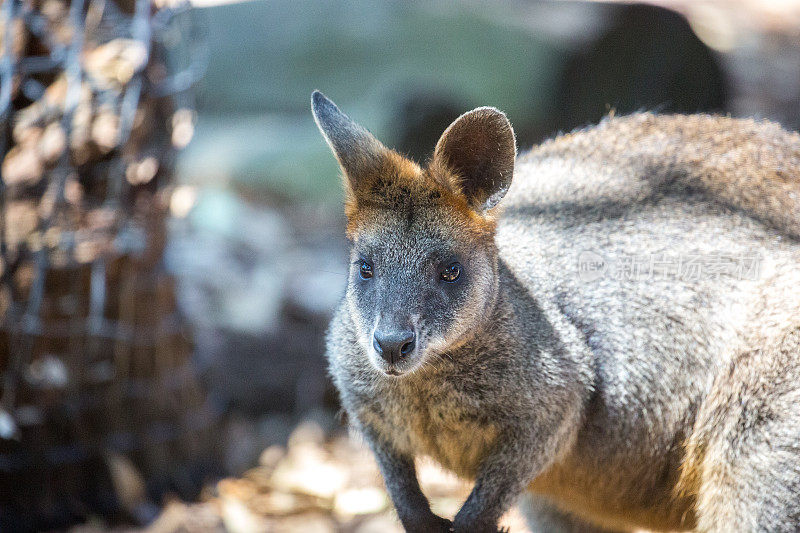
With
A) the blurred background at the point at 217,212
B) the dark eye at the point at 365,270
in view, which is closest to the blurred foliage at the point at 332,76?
the blurred background at the point at 217,212

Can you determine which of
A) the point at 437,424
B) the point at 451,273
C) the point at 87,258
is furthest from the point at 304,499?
the point at 451,273

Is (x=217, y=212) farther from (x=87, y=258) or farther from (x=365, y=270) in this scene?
(x=365, y=270)

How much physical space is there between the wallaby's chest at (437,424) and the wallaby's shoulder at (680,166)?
46.7 inches

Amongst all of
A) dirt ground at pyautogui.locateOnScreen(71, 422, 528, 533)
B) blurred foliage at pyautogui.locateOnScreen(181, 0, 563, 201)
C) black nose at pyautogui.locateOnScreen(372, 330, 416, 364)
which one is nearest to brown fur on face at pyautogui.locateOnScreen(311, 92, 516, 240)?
black nose at pyautogui.locateOnScreen(372, 330, 416, 364)

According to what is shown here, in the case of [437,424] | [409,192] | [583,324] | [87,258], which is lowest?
[87,258]

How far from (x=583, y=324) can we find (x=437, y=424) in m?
0.83

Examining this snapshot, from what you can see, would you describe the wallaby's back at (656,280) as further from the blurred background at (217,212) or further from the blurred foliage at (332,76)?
the blurred foliage at (332,76)

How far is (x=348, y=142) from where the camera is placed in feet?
10.5

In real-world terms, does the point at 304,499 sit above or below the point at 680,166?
below

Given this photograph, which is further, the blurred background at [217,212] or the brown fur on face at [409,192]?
the blurred background at [217,212]

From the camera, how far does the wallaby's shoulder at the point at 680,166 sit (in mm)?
3740

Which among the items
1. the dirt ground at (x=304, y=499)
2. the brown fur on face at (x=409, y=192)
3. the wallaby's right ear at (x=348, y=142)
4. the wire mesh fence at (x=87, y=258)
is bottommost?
the dirt ground at (x=304, y=499)

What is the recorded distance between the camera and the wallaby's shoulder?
3.74m

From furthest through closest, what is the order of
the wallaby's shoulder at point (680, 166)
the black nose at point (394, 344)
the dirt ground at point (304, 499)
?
the dirt ground at point (304, 499) < the wallaby's shoulder at point (680, 166) < the black nose at point (394, 344)
